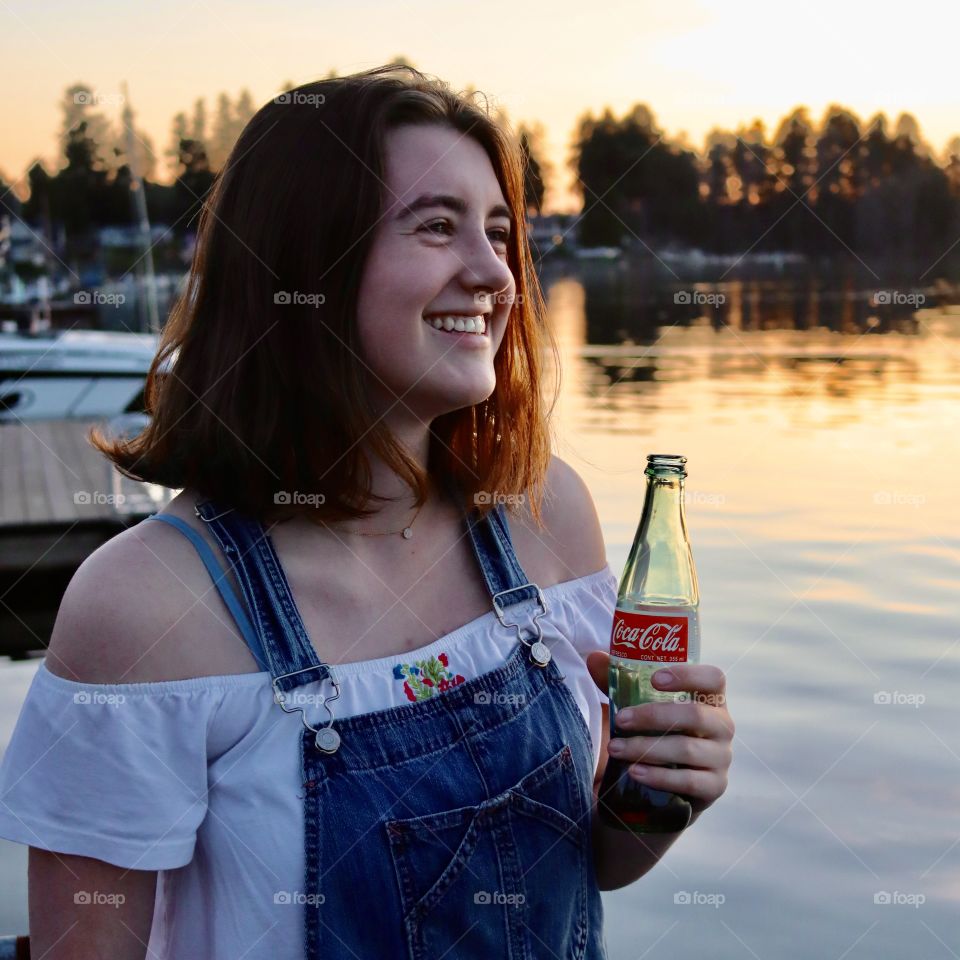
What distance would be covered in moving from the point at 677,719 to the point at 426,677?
372mm

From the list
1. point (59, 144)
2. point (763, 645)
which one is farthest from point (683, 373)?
point (59, 144)

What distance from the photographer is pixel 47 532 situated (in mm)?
9211

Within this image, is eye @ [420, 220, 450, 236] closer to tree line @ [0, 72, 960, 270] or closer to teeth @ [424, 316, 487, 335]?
teeth @ [424, 316, 487, 335]

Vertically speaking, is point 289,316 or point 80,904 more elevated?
point 289,316

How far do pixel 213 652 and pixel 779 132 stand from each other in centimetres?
5495

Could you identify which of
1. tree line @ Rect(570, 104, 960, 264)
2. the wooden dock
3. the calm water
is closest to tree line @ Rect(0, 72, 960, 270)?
tree line @ Rect(570, 104, 960, 264)

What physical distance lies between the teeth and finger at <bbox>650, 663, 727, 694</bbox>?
0.60 metres

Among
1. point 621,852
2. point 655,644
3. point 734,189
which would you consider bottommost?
point 621,852

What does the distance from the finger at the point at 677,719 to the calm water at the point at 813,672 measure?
61 centimetres

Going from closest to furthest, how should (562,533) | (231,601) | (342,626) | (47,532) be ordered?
1. (231,601)
2. (342,626)
3. (562,533)
4. (47,532)

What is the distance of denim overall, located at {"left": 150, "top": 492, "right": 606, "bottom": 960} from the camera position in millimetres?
1697

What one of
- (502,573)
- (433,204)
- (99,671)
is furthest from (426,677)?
(433,204)

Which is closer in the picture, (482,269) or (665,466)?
(482,269)

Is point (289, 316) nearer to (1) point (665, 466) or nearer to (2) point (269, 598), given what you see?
(2) point (269, 598)
